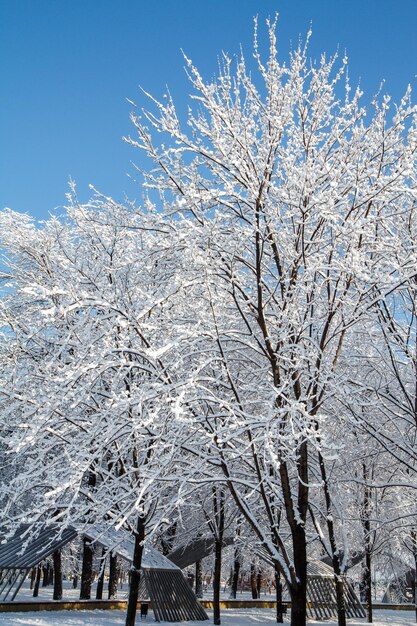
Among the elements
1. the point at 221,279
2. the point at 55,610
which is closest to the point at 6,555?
the point at 55,610

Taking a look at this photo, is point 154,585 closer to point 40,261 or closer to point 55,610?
point 55,610

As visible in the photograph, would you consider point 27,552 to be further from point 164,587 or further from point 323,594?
point 323,594

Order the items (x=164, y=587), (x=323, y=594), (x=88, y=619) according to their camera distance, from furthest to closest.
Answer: (x=323, y=594), (x=164, y=587), (x=88, y=619)

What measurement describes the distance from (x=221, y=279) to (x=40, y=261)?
31.7 ft

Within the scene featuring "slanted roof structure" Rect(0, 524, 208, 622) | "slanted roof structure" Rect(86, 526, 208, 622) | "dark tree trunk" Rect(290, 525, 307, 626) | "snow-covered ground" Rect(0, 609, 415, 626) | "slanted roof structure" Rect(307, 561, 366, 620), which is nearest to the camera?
"dark tree trunk" Rect(290, 525, 307, 626)

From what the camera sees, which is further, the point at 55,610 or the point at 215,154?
the point at 55,610

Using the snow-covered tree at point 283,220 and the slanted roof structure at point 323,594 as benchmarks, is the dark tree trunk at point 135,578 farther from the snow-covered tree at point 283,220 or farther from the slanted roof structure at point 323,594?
the slanted roof structure at point 323,594

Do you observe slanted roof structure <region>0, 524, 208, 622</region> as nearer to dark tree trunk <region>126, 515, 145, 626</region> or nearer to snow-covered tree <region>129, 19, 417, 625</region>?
dark tree trunk <region>126, 515, 145, 626</region>

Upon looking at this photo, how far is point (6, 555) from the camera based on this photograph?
1486 cm

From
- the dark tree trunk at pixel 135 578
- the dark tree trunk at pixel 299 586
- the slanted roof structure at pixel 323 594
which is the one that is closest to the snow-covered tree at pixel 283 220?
the dark tree trunk at pixel 299 586

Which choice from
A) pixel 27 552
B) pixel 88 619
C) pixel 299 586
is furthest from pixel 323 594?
pixel 299 586

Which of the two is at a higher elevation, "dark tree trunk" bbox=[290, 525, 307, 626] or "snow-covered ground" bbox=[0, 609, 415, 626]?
"dark tree trunk" bbox=[290, 525, 307, 626]

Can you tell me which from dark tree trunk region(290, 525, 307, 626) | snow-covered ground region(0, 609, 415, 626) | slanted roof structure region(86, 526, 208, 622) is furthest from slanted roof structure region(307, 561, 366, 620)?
dark tree trunk region(290, 525, 307, 626)

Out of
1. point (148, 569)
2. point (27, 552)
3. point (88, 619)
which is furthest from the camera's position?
point (88, 619)
